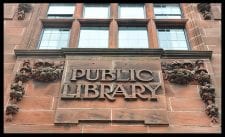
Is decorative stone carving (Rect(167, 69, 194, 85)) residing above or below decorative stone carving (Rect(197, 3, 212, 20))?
below

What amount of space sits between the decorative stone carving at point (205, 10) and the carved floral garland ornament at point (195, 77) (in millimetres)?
1999

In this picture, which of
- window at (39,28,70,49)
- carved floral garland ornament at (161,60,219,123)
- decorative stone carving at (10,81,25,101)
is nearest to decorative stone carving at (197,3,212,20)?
carved floral garland ornament at (161,60,219,123)

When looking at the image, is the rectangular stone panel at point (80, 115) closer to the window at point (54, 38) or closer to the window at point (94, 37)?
the window at point (94, 37)

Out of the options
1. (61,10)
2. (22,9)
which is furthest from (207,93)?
(22,9)

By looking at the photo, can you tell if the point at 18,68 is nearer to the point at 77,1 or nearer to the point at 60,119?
the point at 60,119

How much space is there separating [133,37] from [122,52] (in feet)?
4.02

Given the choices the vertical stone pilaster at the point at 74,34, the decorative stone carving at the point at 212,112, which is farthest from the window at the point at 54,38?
the decorative stone carving at the point at 212,112

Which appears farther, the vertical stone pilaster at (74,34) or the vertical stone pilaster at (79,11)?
the vertical stone pilaster at (79,11)

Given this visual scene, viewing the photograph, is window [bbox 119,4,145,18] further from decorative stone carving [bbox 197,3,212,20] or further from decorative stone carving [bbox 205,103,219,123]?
decorative stone carving [bbox 205,103,219,123]

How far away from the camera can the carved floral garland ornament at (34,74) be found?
25.5 ft

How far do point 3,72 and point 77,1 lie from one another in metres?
3.21

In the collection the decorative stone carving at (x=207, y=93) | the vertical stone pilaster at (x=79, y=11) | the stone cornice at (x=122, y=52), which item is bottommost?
the decorative stone carving at (x=207, y=93)

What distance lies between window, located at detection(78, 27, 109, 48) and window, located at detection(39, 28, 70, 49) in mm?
369

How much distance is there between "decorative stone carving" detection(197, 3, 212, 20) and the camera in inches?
404
